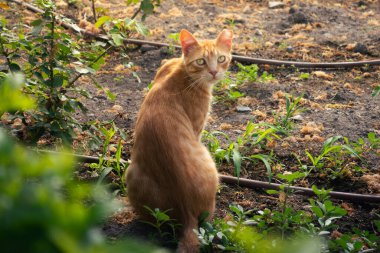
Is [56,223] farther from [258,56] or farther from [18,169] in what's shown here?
[258,56]

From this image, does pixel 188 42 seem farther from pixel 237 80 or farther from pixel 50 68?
pixel 237 80

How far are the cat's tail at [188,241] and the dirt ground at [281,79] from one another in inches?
16.3

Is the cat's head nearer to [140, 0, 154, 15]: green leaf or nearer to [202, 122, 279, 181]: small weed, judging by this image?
[140, 0, 154, 15]: green leaf

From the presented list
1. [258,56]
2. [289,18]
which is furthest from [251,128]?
[289,18]

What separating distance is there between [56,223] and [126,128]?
403 centimetres

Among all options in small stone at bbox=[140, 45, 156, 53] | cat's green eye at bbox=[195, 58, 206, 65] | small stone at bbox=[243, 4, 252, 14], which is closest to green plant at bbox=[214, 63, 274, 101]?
small stone at bbox=[140, 45, 156, 53]

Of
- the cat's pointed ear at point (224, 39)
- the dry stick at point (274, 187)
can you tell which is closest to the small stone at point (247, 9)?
the cat's pointed ear at point (224, 39)

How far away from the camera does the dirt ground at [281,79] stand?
4156 mm

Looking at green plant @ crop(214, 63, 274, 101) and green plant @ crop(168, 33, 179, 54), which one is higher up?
green plant @ crop(168, 33, 179, 54)

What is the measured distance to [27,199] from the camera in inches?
38.1

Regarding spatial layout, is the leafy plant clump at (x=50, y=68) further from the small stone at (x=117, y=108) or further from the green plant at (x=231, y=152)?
the small stone at (x=117, y=108)

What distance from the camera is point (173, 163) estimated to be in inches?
131

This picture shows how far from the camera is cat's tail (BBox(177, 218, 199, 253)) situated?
122 inches

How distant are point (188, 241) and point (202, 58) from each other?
147 centimetres
